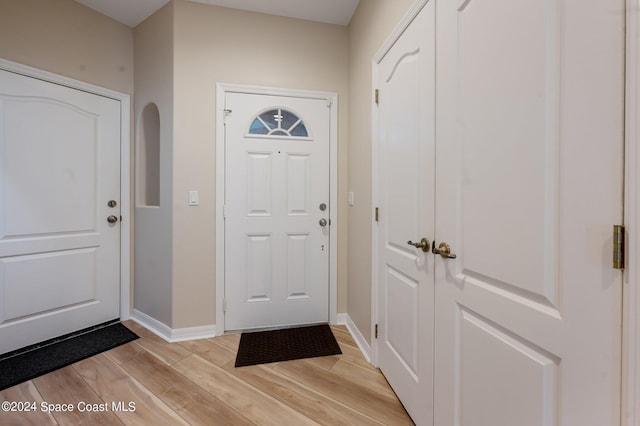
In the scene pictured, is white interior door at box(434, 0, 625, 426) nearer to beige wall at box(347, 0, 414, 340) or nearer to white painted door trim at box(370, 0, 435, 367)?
white painted door trim at box(370, 0, 435, 367)

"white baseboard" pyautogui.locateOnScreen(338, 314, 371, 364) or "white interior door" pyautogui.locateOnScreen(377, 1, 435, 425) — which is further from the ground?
"white interior door" pyautogui.locateOnScreen(377, 1, 435, 425)

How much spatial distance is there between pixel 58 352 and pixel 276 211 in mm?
1838

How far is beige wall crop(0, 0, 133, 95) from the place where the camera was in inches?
72.8

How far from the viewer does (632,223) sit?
1.70 ft

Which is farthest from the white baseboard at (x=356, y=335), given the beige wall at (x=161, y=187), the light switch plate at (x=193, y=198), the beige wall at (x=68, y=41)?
the beige wall at (x=68, y=41)

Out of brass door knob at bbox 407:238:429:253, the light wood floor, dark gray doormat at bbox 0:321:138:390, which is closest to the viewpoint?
brass door knob at bbox 407:238:429:253

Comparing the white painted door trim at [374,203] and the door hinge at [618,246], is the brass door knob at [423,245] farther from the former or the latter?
the door hinge at [618,246]

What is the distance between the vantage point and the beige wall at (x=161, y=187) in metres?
2.11

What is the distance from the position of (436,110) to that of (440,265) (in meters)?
0.65

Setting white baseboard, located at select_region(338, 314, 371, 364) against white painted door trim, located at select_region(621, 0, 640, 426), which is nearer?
white painted door trim, located at select_region(621, 0, 640, 426)

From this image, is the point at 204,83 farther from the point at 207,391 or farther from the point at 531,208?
the point at 531,208

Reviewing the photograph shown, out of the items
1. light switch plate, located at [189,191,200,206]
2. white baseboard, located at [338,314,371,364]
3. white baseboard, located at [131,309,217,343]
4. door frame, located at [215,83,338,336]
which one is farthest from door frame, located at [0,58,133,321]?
white baseboard, located at [338,314,371,364]

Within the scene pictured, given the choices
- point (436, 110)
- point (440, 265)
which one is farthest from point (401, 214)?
point (436, 110)

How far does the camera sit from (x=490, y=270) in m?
0.86
